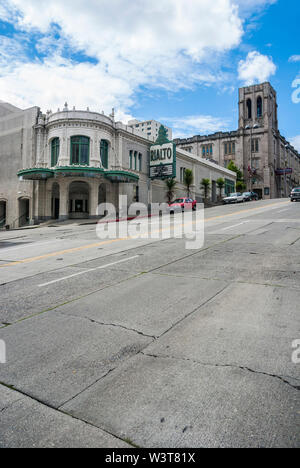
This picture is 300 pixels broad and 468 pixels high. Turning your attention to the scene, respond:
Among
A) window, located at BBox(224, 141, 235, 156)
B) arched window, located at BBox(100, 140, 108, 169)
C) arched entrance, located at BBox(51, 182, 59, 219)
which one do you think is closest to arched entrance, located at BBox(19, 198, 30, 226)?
arched entrance, located at BBox(51, 182, 59, 219)

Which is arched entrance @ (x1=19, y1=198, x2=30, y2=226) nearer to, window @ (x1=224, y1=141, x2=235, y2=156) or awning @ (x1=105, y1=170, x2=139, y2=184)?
awning @ (x1=105, y1=170, x2=139, y2=184)

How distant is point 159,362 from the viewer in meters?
3.62

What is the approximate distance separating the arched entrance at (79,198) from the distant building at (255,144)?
51435mm

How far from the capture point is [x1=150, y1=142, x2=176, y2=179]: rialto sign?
36.8 meters

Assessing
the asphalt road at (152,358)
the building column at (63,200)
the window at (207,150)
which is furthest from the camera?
the window at (207,150)

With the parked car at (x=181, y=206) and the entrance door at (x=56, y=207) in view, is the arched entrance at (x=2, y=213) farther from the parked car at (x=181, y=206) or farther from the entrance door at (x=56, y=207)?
the parked car at (x=181, y=206)

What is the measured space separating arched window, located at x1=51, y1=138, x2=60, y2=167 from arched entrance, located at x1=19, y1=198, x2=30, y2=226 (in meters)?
6.55

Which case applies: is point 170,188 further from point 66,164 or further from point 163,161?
point 66,164

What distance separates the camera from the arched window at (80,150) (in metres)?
31.4

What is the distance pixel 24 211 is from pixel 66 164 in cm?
944

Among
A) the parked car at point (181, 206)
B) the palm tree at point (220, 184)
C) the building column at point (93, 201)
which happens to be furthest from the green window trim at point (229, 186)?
the building column at point (93, 201)

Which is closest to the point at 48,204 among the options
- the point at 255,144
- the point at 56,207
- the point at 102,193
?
the point at 56,207

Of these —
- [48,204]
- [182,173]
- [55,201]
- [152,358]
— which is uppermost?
[182,173]

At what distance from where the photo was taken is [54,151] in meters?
32.7
